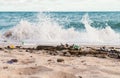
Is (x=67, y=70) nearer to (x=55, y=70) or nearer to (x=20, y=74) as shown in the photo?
(x=55, y=70)

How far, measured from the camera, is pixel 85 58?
673 centimetres

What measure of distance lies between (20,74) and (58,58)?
154 centimetres

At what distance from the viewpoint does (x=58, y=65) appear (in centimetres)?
593

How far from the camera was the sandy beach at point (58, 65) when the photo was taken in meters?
5.14

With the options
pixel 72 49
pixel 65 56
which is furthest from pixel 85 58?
pixel 72 49

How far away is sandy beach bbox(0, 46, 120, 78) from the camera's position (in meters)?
5.14

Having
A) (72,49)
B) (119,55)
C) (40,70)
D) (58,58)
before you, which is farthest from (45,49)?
(40,70)

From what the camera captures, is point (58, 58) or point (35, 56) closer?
point (58, 58)

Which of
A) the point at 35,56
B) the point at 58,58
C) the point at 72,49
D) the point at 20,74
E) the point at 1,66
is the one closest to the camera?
the point at 20,74

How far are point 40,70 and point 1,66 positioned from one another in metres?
0.83

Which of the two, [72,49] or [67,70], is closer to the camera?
[67,70]

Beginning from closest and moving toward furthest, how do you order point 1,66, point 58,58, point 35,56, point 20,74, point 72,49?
point 20,74 → point 1,66 → point 58,58 → point 35,56 → point 72,49

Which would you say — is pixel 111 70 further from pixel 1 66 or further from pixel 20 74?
pixel 1 66

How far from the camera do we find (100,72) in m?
5.33
